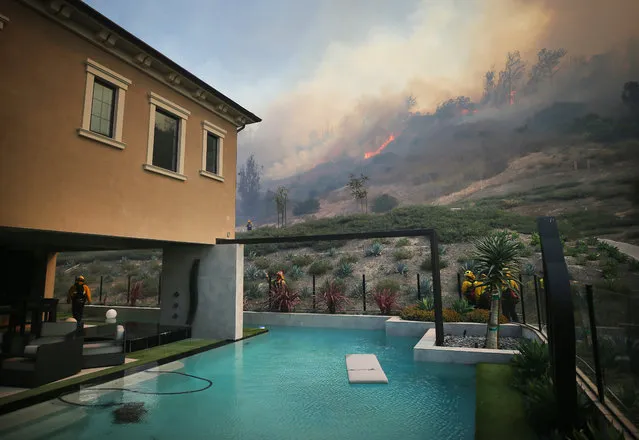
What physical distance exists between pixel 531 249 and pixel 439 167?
60218 mm

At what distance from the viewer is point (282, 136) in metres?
114

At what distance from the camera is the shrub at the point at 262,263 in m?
34.9

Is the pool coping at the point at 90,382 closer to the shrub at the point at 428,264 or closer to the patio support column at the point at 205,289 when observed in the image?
the patio support column at the point at 205,289

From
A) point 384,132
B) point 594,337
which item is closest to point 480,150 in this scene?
point 384,132

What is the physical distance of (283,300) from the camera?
59.8ft

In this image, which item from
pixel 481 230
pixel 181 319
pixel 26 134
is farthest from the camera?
pixel 481 230

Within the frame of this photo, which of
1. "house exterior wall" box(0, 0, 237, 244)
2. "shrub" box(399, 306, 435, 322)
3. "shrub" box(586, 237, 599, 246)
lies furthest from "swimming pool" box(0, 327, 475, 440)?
"shrub" box(586, 237, 599, 246)

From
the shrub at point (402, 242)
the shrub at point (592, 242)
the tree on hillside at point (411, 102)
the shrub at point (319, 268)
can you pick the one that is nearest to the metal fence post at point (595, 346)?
the shrub at point (319, 268)

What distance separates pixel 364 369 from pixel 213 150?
8689mm

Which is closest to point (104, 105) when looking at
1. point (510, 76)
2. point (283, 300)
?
point (283, 300)

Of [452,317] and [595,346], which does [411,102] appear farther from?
[595,346]

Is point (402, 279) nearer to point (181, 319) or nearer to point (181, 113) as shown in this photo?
point (181, 319)

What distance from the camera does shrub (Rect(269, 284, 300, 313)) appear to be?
18.2m

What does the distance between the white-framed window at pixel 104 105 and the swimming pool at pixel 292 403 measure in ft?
18.2
